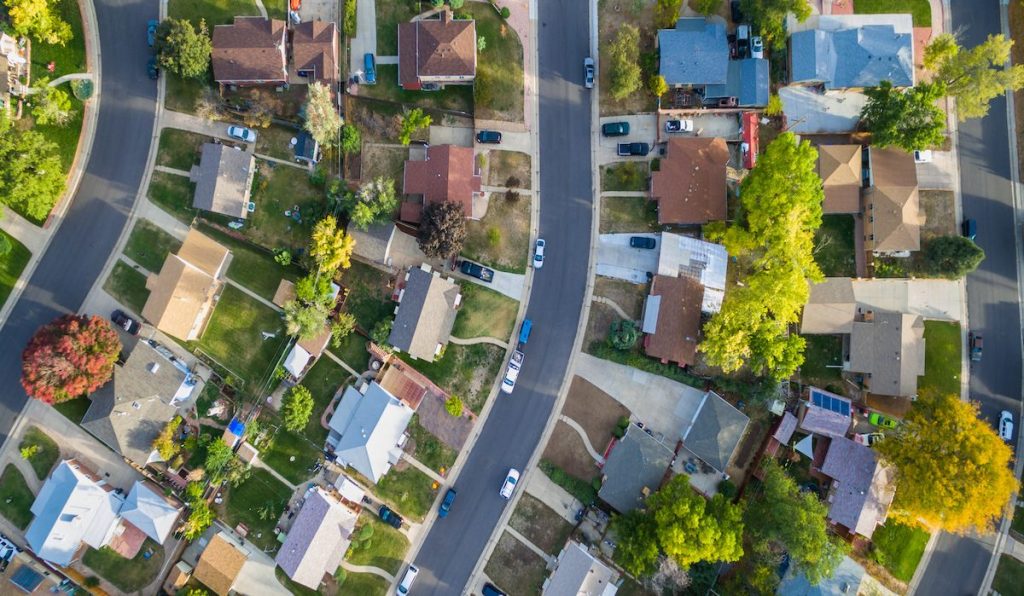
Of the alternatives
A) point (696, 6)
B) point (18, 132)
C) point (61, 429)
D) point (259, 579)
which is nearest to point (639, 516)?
point (259, 579)

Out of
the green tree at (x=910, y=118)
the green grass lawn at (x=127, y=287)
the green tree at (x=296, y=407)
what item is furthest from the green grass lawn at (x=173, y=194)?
the green tree at (x=910, y=118)

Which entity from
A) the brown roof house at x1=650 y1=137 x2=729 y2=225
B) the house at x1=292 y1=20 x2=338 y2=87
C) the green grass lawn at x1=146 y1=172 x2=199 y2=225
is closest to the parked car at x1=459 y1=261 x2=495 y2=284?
the brown roof house at x1=650 y1=137 x2=729 y2=225

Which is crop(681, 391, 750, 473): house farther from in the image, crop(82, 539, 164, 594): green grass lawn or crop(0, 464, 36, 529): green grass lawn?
crop(0, 464, 36, 529): green grass lawn

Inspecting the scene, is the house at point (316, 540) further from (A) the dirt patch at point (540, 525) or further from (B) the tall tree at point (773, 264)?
(B) the tall tree at point (773, 264)

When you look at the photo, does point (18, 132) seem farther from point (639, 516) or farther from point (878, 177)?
point (878, 177)

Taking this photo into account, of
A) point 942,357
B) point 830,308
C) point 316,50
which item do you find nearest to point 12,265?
point 316,50

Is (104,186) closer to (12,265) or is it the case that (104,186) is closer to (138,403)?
(12,265)
